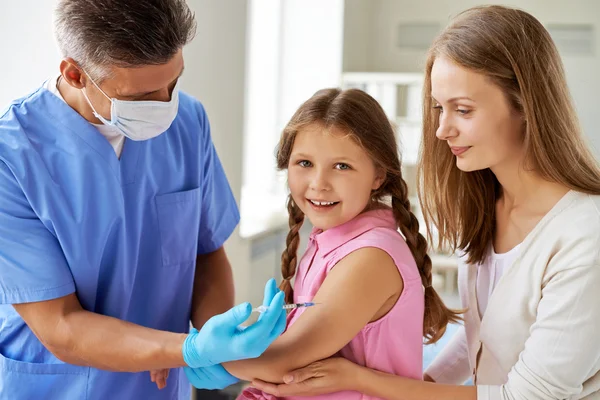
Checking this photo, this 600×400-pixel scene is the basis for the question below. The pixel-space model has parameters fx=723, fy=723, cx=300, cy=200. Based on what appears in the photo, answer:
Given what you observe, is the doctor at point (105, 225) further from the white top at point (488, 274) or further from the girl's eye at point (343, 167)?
the white top at point (488, 274)

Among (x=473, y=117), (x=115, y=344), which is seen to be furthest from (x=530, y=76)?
(x=115, y=344)

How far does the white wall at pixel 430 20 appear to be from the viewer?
5.27 meters

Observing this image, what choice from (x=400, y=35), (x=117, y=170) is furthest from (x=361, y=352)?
(x=400, y=35)

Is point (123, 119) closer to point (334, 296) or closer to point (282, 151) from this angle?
point (282, 151)

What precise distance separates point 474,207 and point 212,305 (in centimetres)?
61

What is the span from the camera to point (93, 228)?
138 cm

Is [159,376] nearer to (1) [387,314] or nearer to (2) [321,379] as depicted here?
(2) [321,379]

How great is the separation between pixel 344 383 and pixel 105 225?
542 mm

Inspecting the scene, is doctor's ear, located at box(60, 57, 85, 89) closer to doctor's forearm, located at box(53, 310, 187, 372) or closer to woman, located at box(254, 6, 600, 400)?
doctor's forearm, located at box(53, 310, 187, 372)

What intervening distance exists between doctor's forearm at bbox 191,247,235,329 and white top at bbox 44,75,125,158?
36cm

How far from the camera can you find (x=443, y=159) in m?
1.50

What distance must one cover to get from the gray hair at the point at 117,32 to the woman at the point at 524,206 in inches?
19.5

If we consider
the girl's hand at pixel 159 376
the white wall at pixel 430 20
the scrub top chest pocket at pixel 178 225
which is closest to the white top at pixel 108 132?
the scrub top chest pocket at pixel 178 225

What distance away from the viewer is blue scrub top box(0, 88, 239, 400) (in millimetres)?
1295
